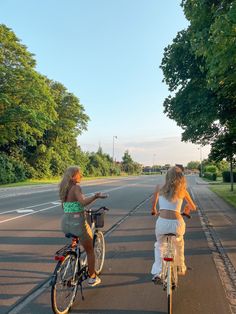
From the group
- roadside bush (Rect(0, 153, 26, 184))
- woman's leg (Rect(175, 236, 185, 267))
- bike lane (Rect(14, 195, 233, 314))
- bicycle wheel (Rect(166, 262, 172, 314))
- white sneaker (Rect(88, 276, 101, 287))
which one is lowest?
bike lane (Rect(14, 195, 233, 314))

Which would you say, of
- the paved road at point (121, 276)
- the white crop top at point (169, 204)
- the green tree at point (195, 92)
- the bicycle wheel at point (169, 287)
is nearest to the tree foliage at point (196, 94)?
the green tree at point (195, 92)

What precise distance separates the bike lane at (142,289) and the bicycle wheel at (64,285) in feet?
0.59

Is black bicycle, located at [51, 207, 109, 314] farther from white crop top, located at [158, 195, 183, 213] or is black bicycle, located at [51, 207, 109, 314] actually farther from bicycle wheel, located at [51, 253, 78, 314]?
white crop top, located at [158, 195, 183, 213]

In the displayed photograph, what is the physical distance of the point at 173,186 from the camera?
5203mm

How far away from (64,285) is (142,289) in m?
1.40

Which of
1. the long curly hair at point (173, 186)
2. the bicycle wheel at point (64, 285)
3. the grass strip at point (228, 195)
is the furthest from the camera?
the grass strip at point (228, 195)

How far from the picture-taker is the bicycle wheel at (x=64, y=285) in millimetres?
4684

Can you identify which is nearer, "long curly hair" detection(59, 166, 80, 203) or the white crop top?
the white crop top

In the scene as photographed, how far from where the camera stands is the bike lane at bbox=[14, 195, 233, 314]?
5051mm

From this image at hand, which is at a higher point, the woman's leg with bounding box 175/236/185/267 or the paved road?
the woman's leg with bounding box 175/236/185/267

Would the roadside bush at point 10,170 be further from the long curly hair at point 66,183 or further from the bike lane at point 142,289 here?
the long curly hair at point 66,183

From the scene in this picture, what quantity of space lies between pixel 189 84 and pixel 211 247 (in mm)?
12898

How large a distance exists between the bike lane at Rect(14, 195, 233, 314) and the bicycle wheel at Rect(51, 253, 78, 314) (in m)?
0.18

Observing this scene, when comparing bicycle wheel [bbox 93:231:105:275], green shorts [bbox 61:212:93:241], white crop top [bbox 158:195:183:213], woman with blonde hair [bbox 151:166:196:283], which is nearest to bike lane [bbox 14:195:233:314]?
bicycle wheel [bbox 93:231:105:275]
